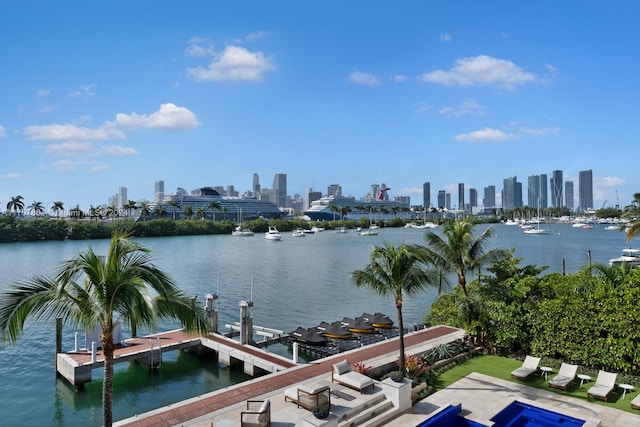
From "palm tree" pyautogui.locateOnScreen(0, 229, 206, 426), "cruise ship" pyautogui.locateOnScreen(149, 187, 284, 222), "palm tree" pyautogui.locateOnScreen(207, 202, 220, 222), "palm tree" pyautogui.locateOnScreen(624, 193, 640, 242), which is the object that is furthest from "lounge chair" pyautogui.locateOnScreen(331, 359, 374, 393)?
"palm tree" pyautogui.locateOnScreen(207, 202, 220, 222)

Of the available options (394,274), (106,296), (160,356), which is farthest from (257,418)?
(160,356)

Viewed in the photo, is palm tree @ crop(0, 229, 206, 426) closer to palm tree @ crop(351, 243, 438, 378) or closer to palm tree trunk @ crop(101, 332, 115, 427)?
palm tree trunk @ crop(101, 332, 115, 427)

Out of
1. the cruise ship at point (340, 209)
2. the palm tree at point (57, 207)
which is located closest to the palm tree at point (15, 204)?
the palm tree at point (57, 207)

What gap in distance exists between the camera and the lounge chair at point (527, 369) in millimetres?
13164

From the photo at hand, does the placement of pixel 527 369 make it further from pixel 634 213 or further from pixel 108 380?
pixel 634 213

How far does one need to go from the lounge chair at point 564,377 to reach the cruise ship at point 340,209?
466 ft

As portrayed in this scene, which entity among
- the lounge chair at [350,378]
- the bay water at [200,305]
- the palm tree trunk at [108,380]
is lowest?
the bay water at [200,305]

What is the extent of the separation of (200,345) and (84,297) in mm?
12993

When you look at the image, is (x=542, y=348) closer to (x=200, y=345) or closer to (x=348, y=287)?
(x=200, y=345)

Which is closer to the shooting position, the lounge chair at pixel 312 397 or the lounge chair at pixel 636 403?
the lounge chair at pixel 312 397

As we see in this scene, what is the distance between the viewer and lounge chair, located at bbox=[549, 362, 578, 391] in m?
12.4

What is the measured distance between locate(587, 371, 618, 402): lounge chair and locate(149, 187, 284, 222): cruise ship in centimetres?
12461

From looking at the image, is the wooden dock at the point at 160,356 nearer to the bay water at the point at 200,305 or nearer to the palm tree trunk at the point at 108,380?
the bay water at the point at 200,305

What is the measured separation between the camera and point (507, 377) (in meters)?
13.5
